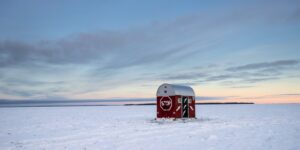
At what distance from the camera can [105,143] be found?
11.7 m

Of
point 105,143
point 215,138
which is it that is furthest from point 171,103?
point 105,143

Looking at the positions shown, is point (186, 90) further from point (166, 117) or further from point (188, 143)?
point (188, 143)

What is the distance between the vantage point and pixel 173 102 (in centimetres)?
2520

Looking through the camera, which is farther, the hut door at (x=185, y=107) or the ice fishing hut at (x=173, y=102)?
the hut door at (x=185, y=107)

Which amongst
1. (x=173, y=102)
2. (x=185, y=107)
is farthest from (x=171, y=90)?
(x=185, y=107)

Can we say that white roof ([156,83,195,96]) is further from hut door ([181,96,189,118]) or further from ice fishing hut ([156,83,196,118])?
hut door ([181,96,189,118])

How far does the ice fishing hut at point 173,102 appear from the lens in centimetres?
2522

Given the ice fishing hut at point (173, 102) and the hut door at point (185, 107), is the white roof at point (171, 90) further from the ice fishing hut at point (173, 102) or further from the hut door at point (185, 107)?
the hut door at point (185, 107)

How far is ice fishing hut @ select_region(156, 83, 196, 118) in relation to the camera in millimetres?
25219

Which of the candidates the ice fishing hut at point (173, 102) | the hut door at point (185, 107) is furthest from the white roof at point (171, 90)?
the hut door at point (185, 107)

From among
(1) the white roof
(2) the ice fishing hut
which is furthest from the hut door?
(1) the white roof

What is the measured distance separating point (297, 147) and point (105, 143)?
7.34 metres

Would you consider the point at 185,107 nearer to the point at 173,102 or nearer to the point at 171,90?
the point at 173,102

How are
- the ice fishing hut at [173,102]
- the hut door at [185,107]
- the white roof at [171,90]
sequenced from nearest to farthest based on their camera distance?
the ice fishing hut at [173,102] < the white roof at [171,90] < the hut door at [185,107]
